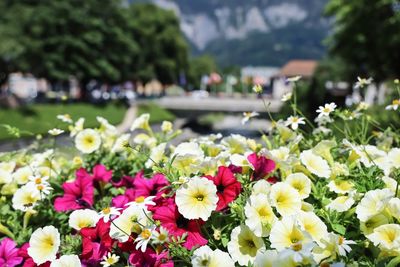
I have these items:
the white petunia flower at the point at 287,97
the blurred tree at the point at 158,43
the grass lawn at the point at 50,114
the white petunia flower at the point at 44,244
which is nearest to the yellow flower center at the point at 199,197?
the white petunia flower at the point at 44,244

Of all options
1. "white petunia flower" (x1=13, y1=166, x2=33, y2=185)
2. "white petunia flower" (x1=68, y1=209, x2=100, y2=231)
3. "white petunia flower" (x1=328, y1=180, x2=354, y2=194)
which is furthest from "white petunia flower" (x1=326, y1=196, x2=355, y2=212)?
"white petunia flower" (x1=13, y1=166, x2=33, y2=185)

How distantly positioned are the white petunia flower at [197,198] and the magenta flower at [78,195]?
0.70 meters

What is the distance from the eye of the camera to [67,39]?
3569 centimetres

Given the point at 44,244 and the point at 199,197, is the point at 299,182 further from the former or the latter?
the point at 44,244

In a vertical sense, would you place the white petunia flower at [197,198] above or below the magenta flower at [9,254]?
above

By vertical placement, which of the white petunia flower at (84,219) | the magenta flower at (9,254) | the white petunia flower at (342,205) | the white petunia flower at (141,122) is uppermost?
the white petunia flower at (141,122)

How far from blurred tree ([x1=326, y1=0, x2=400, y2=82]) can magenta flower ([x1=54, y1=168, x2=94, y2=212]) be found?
1737cm

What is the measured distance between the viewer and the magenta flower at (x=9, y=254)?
1.91m

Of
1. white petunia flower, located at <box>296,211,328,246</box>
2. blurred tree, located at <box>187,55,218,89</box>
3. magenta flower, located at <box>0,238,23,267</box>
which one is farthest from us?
blurred tree, located at <box>187,55,218,89</box>

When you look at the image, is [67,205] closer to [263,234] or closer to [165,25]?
[263,234]

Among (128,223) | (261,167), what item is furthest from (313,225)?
(128,223)

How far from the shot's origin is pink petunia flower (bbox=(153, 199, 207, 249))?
1.62 m

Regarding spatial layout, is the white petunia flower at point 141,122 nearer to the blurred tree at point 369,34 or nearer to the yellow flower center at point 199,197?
the yellow flower center at point 199,197

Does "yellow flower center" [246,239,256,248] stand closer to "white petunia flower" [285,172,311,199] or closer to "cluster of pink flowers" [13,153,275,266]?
"cluster of pink flowers" [13,153,275,266]
